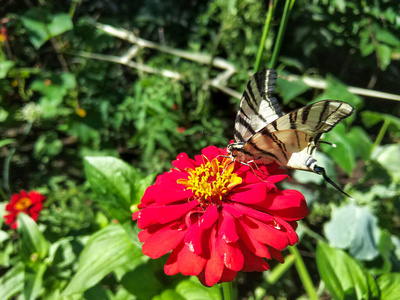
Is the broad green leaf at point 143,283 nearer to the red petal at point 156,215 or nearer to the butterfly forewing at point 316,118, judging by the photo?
the red petal at point 156,215

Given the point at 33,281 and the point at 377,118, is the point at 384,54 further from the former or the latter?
the point at 33,281

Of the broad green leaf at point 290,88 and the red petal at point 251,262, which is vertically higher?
the broad green leaf at point 290,88

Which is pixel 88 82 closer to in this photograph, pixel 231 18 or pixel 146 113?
pixel 146 113

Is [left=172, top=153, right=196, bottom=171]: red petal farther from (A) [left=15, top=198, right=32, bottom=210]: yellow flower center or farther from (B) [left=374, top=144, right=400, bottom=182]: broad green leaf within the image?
(B) [left=374, top=144, right=400, bottom=182]: broad green leaf

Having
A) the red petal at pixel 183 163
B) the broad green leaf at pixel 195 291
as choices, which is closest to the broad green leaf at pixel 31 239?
the broad green leaf at pixel 195 291

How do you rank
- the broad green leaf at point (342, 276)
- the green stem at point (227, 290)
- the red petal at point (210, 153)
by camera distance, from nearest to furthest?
the green stem at point (227, 290), the red petal at point (210, 153), the broad green leaf at point (342, 276)

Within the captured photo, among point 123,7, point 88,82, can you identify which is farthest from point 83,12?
point 88,82

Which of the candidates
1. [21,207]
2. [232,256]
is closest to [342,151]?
[232,256]

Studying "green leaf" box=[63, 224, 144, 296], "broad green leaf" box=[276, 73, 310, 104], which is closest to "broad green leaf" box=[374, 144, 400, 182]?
"broad green leaf" box=[276, 73, 310, 104]
